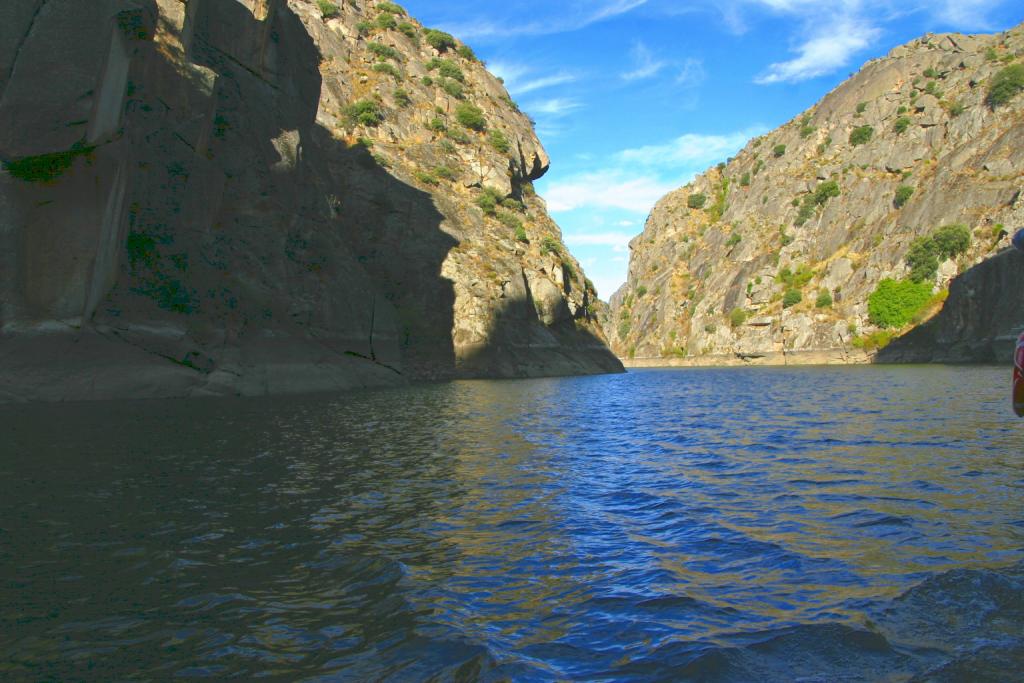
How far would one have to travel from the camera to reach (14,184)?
26203 millimetres

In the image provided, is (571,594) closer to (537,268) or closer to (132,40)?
(132,40)

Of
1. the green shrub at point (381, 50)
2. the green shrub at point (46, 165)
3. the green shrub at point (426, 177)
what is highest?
the green shrub at point (381, 50)

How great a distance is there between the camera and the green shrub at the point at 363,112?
6269 cm

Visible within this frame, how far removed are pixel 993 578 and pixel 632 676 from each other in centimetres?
411

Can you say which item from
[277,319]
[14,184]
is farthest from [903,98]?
[14,184]

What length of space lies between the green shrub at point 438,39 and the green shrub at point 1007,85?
77756 millimetres

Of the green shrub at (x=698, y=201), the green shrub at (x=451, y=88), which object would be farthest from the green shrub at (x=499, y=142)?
the green shrub at (x=698, y=201)

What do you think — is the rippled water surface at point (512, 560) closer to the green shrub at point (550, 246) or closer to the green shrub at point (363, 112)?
the green shrub at point (363, 112)

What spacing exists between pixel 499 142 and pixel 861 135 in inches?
3295

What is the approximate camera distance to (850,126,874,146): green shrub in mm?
118438

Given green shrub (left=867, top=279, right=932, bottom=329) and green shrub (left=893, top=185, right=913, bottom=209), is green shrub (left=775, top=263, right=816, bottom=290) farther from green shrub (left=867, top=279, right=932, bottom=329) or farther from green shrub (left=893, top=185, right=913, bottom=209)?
green shrub (left=867, top=279, right=932, bottom=329)

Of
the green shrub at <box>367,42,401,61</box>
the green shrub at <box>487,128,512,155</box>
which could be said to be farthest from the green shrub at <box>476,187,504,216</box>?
the green shrub at <box>367,42,401,61</box>

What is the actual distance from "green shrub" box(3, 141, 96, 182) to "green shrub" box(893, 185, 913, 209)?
107896mm

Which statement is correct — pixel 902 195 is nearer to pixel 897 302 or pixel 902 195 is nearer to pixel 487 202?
pixel 897 302
